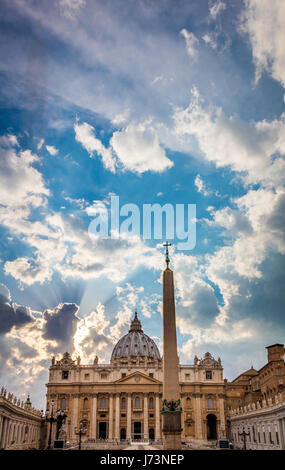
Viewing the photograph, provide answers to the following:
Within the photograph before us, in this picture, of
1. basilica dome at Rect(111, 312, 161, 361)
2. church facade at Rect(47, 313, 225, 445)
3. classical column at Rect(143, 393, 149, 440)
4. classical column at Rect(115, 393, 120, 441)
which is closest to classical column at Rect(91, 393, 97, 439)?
church facade at Rect(47, 313, 225, 445)

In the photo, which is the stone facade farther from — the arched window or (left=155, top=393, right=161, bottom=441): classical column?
the arched window

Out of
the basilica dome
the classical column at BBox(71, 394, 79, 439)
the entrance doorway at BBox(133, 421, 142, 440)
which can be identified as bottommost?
the entrance doorway at BBox(133, 421, 142, 440)

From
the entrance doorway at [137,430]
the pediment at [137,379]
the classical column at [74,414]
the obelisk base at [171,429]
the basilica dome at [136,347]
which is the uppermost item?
the basilica dome at [136,347]

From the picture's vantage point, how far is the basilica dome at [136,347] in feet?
412

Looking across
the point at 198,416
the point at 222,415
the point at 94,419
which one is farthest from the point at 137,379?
the point at 222,415

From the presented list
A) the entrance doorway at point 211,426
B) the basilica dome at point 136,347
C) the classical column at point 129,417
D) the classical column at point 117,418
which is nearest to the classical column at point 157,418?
the classical column at point 129,417

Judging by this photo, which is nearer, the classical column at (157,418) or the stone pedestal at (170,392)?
the stone pedestal at (170,392)

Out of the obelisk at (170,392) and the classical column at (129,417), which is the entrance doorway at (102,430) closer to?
the classical column at (129,417)

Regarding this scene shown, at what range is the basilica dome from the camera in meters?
125

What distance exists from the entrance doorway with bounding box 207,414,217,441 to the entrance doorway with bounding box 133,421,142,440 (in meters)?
14.9

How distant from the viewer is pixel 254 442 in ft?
183
